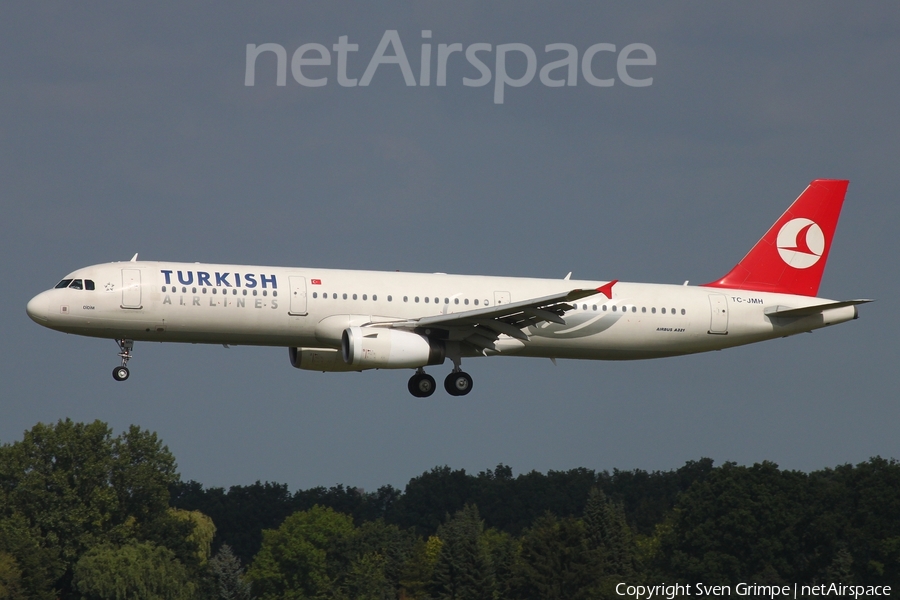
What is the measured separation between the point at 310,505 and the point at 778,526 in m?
101

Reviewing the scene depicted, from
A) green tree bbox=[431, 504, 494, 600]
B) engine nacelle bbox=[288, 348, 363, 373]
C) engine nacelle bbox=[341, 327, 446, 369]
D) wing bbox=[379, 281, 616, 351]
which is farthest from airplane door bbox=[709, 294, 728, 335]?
green tree bbox=[431, 504, 494, 600]

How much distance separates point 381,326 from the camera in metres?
47.9

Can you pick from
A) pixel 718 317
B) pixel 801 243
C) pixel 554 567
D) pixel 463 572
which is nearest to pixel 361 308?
pixel 718 317

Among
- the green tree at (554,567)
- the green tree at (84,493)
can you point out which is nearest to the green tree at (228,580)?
the green tree at (84,493)

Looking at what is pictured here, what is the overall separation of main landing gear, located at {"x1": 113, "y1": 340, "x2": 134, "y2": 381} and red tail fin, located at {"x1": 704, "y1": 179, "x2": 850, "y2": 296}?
22714 mm

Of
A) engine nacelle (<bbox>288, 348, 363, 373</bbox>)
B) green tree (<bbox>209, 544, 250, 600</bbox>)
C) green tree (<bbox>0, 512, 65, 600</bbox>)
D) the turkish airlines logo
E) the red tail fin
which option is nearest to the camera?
engine nacelle (<bbox>288, 348, 363, 373</bbox>)

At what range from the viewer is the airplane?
46.4 metres

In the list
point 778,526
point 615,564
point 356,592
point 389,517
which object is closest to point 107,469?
point 356,592

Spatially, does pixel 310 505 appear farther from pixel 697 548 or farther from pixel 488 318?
pixel 488 318

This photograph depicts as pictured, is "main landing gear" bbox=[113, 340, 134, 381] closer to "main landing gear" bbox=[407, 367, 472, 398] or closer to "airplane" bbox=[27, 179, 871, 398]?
"airplane" bbox=[27, 179, 871, 398]

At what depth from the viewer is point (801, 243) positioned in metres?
56.7

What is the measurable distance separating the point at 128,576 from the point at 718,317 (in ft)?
191

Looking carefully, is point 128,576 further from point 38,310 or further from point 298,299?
point 298,299

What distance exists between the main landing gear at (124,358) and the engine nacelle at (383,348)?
748 centimetres
